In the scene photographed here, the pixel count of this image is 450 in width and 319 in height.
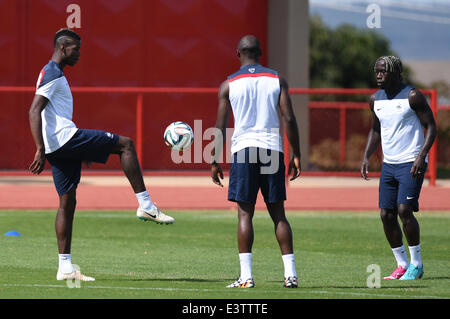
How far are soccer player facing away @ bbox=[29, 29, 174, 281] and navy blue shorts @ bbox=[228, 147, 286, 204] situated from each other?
1034 mm

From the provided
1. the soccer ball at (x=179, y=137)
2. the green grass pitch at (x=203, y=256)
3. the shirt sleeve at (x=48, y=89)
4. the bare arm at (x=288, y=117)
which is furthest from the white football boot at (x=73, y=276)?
the bare arm at (x=288, y=117)

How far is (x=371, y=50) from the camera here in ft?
175

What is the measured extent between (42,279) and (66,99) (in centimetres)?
175

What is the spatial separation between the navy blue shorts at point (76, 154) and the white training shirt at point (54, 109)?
7cm

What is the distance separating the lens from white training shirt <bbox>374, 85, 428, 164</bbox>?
419 inches

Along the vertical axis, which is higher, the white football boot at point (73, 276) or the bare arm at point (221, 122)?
the bare arm at point (221, 122)

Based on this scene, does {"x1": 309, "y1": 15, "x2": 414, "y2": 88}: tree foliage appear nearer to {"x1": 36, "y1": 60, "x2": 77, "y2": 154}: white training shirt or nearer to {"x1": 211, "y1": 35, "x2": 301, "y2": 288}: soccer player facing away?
{"x1": 36, "y1": 60, "x2": 77, "y2": 154}: white training shirt

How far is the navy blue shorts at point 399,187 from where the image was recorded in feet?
34.7

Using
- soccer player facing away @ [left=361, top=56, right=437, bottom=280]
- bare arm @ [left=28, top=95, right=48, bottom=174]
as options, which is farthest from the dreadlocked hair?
bare arm @ [left=28, top=95, right=48, bottom=174]

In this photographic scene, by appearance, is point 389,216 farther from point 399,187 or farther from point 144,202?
point 144,202

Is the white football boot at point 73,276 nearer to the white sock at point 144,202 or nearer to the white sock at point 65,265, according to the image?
the white sock at point 65,265

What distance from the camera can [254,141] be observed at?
9445 millimetres
